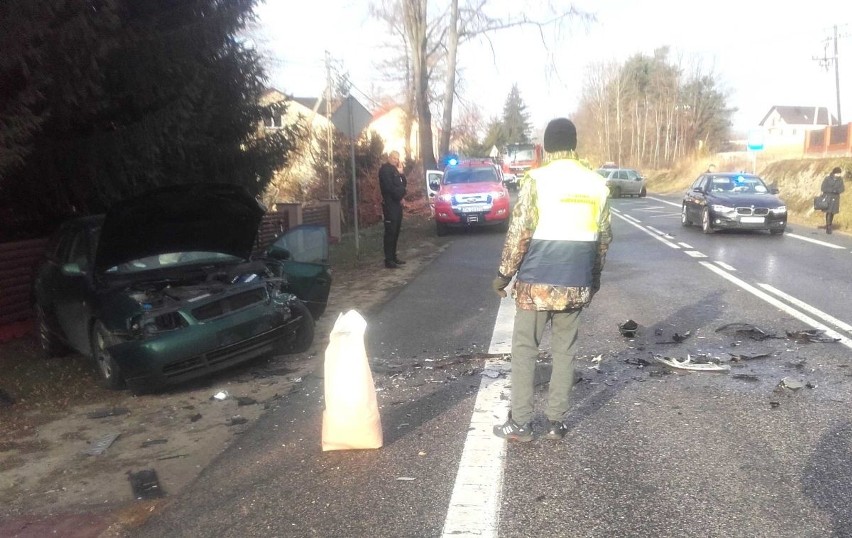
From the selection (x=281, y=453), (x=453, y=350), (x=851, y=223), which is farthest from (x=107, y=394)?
(x=851, y=223)

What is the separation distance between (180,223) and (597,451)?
168 inches

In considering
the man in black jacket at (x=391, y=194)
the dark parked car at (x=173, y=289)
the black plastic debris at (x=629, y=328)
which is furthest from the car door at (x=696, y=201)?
the dark parked car at (x=173, y=289)

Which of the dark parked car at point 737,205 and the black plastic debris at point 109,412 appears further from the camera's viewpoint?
the dark parked car at point 737,205

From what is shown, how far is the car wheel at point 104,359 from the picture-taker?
5.97 m

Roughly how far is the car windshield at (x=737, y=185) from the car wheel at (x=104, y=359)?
15868mm

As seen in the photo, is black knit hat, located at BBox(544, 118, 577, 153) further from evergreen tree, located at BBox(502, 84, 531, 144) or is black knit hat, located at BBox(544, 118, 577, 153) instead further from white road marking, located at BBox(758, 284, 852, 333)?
evergreen tree, located at BBox(502, 84, 531, 144)

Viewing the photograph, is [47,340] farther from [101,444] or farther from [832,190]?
[832,190]

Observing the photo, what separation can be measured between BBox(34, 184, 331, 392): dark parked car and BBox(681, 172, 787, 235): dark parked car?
12.4 meters

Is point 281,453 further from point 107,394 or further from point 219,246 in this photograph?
point 219,246

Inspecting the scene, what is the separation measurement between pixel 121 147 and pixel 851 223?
18.8 meters

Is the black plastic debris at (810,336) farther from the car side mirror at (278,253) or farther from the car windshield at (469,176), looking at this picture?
the car windshield at (469,176)

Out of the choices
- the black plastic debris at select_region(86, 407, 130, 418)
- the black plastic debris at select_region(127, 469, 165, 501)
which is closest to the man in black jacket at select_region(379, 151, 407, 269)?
the black plastic debris at select_region(86, 407, 130, 418)

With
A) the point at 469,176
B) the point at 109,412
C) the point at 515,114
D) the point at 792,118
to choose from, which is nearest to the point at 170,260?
the point at 109,412

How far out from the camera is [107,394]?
6090 mm
